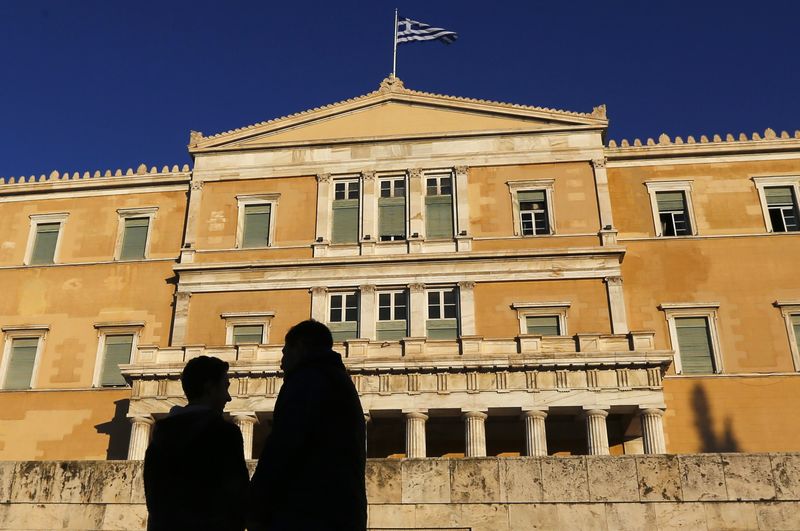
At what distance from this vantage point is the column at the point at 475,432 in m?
23.2

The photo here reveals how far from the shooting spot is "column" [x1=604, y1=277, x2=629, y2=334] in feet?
86.0

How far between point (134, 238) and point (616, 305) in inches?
738

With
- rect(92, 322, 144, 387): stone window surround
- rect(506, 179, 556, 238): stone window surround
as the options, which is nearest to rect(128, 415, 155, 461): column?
rect(92, 322, 144, 387): stone window surround

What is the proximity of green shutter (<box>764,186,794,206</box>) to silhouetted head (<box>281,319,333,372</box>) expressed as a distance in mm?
28217

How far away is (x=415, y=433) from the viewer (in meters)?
23.5

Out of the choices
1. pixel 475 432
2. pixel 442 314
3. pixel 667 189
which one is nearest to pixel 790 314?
pixel 667 189

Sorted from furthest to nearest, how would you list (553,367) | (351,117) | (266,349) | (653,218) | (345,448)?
(351,117) < (653,218) < (266,349) < (553,367) < (345,448)

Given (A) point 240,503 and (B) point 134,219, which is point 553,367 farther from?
(A) point 240,503

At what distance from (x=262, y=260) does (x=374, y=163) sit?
568 cm

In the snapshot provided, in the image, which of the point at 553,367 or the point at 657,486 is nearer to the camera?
the point at 657,486

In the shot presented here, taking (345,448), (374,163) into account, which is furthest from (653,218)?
(345,448)

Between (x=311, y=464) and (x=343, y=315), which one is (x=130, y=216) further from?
(x=311, y=464)

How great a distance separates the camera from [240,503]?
4.09 m

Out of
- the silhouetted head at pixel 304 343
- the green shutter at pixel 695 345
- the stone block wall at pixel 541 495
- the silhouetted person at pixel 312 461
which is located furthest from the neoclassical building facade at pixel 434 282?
the silhouetted person at pixel 312 461
